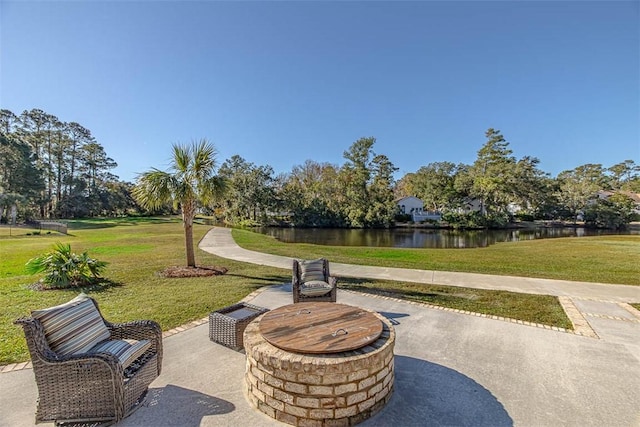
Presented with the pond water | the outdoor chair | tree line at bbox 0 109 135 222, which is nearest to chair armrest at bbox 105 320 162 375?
the outdoor chair

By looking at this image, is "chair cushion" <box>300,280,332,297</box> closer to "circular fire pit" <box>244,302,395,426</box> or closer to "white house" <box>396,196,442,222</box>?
"circular fire pit" <box>244,302,395,426</box>

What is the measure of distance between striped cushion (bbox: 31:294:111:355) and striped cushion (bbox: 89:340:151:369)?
89mm

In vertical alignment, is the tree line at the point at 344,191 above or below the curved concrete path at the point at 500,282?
above

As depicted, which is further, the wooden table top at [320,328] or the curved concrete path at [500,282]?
the curved concrete path at [500,282]

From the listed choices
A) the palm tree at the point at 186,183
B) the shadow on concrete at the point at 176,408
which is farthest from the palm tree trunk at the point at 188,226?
the shadow on concrete at the point at 176,408

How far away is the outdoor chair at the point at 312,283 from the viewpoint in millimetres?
4523

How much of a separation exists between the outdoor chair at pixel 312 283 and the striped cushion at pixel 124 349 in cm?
230

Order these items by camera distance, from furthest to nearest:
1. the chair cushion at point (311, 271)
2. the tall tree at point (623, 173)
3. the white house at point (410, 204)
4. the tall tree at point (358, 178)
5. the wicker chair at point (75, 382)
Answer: the tall tree at point (623, 173) → the white house at point (410, 204) → the tall tree at point (358, 178) → the chair cushion at point (311, 271) → the wicker chair at point (75, 382)

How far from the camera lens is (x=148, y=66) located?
381 inches

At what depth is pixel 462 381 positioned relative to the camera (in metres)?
2.84

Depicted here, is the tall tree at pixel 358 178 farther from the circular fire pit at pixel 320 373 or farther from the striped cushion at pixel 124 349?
the striped cushion at pixel 124 349

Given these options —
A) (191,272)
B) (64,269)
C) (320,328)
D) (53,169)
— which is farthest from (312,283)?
(53,169)

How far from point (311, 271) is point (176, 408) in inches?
113

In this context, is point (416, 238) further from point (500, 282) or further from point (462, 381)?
point (462, 381)
